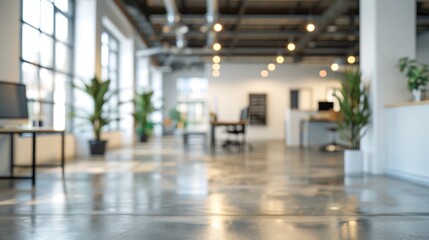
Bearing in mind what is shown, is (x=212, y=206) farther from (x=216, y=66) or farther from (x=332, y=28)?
(x=216, y=66)

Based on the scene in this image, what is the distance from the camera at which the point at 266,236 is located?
262 cm

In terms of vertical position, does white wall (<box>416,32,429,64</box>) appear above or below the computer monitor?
above

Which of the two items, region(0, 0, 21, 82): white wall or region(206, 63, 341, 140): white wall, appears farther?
region(206, 63, 341, 140): white wall

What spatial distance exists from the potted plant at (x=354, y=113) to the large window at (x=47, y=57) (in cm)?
471

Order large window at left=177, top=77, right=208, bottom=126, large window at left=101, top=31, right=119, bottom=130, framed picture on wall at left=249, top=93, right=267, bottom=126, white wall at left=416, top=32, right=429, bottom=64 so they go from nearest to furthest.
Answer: large window at left=101, top=31, right=119, bottom=130
white wall at left=416, top=32, right=429, bottom=64
framed picture on wall at left=249, top=93, right=267, bottom=126
large window at left=177, top=77, right=208, bottom=126

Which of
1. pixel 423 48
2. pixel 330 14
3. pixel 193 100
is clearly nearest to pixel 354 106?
pixel 330 14

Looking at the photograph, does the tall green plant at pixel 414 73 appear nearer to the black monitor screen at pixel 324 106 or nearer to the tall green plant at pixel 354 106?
the tall green plant at pixel 354 106

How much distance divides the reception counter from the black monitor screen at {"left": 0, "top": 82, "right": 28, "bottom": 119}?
183 inches

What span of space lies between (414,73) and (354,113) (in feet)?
3.25

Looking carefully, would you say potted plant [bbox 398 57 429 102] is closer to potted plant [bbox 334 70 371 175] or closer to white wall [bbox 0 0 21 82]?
potted plant [bbox 334 70 371 175]

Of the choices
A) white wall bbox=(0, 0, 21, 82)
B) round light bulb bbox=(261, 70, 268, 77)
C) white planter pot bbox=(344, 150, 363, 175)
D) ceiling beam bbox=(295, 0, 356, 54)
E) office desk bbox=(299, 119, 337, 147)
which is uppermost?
ceiling beam bbox=(295, 0, 356, 54)

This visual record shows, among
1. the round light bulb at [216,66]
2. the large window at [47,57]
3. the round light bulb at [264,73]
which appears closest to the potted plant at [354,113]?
the large window at [47,57]

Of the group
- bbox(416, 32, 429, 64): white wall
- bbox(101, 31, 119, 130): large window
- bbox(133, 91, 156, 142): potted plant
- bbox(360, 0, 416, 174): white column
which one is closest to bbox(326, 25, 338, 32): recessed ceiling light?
bbox(416, 32, 429, 64): white wall

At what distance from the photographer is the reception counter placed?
4969 mm
